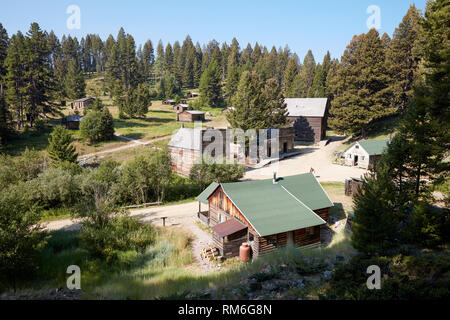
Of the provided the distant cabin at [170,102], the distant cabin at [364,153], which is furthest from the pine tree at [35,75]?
the distant cabin at [364,153]

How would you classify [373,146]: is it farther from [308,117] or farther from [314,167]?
[308,117]

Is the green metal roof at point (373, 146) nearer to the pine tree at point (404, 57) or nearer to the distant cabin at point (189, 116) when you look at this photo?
the pine tree at point (404, 57)

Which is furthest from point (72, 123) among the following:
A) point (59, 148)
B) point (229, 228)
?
point (229, 228)

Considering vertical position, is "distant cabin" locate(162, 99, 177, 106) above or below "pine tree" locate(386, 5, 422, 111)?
below

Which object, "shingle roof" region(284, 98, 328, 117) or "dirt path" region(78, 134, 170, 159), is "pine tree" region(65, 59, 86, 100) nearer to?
"dirt path" region(78, 134, 170, 159)

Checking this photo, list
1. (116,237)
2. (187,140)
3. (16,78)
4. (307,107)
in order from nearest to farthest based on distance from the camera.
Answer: (116,237), (187,140), (16,78), (307,107)

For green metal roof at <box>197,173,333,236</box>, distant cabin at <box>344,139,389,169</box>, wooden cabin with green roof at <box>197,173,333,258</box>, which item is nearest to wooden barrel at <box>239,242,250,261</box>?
wooden cabin with green roof at <box>197,173,333,258</box>

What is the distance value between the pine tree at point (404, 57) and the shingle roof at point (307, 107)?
1141 centimetres

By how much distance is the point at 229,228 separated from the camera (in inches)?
720

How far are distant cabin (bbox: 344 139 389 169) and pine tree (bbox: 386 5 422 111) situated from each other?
1515 cm

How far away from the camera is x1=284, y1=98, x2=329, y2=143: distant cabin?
51.4 m

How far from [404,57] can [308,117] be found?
18309 mm

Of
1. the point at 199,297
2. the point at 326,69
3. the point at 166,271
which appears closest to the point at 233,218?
the point at 166,271
